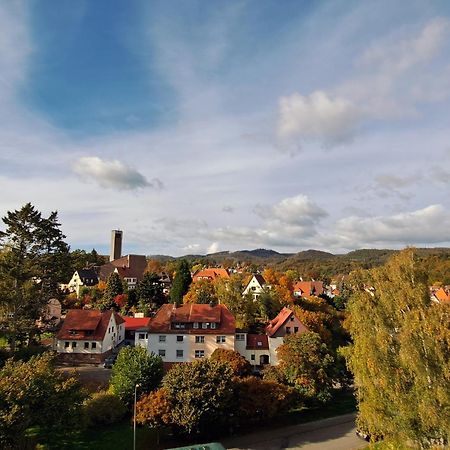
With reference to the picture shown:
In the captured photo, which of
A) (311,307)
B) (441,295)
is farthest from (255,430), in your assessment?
(441,295)

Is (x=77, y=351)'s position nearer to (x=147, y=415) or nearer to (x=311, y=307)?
(x=147, y=415)

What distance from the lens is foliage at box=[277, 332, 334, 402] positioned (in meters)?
33.1

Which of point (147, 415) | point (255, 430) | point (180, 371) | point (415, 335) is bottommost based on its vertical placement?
point (255, 430)

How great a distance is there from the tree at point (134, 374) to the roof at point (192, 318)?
9710mm

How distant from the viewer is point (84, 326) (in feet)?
151

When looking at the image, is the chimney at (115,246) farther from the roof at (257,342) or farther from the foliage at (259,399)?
the foliage at (259,399)

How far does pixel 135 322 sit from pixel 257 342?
72.9 ft

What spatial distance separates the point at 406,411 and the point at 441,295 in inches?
3537

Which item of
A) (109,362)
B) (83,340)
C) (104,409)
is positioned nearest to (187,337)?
(109,362)

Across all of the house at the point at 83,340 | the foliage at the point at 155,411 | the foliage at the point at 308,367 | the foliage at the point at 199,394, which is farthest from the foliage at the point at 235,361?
the house at the point at 83,340

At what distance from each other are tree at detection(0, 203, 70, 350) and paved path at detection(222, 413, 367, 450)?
2233 cm

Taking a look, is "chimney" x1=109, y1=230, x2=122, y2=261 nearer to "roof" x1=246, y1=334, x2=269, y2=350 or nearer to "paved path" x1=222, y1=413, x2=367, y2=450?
"roof" x1=246, y1=334, x2=269, y2=350

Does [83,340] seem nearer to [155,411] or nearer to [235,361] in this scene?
[235,361]

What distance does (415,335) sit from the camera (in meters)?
17.3
